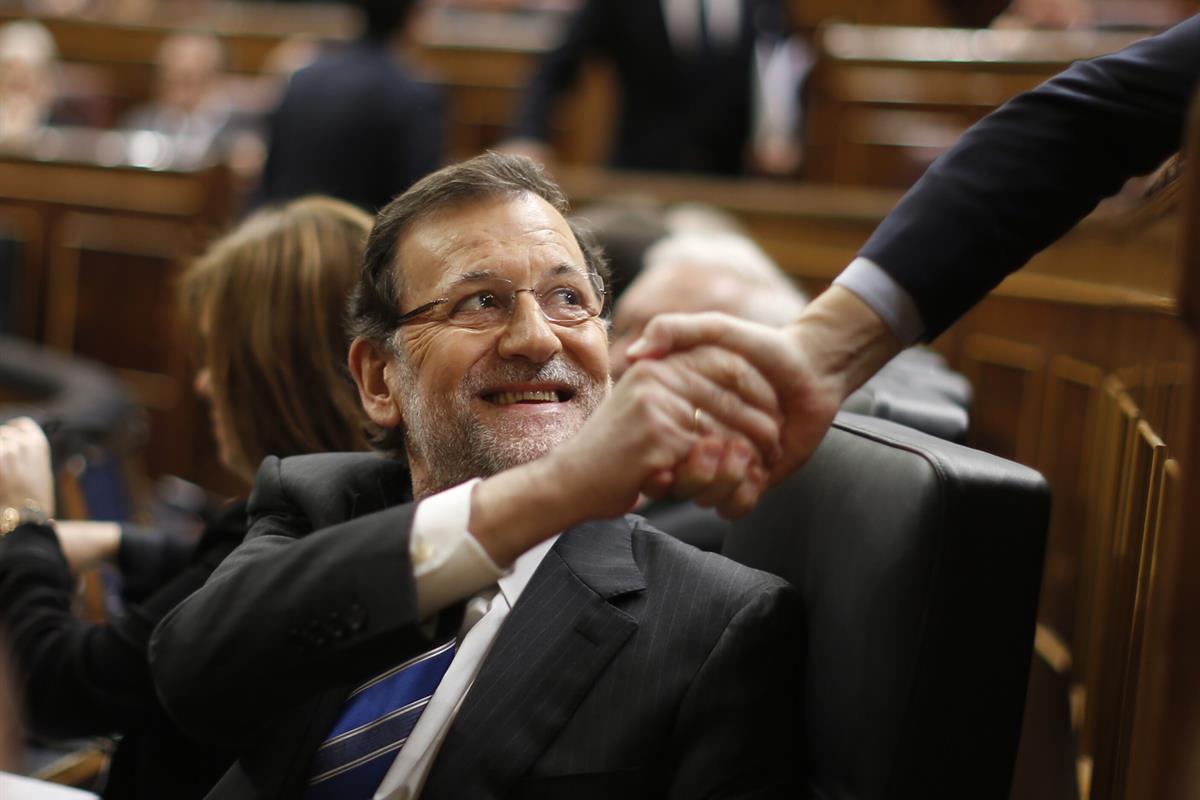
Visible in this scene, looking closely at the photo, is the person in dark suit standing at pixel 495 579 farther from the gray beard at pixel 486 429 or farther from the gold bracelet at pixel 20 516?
the gold bracelet at pixel 20 516

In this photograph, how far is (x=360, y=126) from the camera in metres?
4.25

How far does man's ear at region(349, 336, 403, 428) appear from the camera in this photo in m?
1.70

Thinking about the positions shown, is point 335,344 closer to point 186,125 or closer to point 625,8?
point 625,8

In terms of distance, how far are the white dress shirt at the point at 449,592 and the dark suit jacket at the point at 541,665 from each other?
0.06 feet

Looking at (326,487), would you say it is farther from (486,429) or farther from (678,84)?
(678,84)

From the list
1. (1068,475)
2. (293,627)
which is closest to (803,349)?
(293,627)

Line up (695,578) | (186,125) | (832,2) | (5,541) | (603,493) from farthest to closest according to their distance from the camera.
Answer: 1. (832,2)
2. (186,125)
3. (5,541)
4. (695,578)
5. (603,493)

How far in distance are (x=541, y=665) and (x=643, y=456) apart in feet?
1.02

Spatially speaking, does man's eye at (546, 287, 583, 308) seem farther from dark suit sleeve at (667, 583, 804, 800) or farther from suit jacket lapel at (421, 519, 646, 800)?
dark suit sleeve at (667, 583, 804, 800)

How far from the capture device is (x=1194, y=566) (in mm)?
935

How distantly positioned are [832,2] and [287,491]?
6.22 metres

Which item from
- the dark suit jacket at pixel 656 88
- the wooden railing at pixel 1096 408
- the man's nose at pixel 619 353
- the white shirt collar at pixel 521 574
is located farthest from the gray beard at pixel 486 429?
the dark suit jacket at pixel 656 88

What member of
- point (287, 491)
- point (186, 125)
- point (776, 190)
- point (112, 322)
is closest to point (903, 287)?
point (287, 491)

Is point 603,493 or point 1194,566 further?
point 603,493
